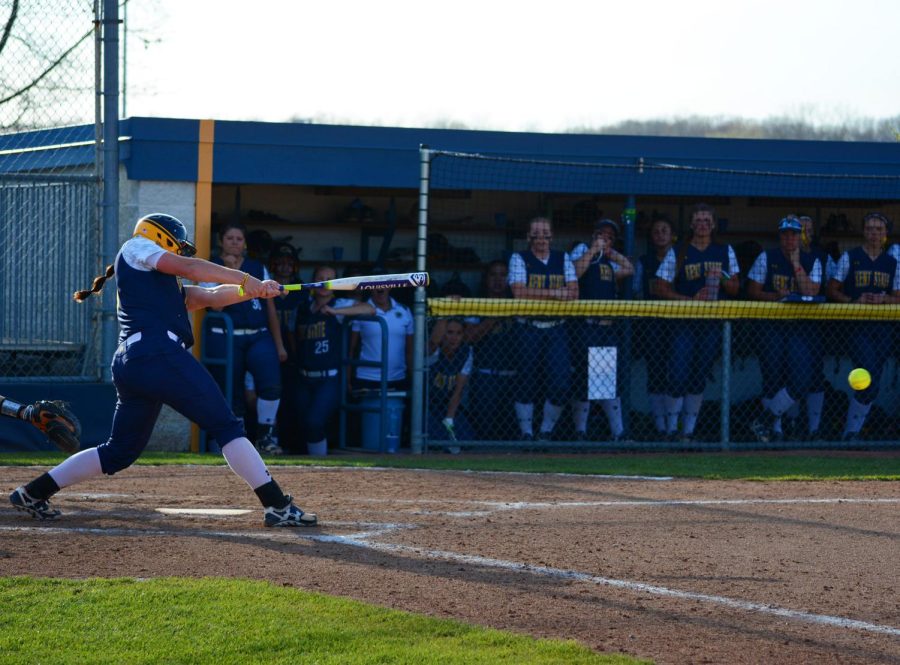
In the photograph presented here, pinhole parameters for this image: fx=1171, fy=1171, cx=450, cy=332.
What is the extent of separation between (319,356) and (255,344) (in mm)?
619

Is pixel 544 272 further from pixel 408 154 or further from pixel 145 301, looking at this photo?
pixel 145 301

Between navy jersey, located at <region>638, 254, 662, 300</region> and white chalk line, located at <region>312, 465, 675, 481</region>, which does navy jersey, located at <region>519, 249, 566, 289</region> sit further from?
white chalk line, located at <region>312, 465, 675, 481</region>

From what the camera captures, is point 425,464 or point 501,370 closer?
point 425,464

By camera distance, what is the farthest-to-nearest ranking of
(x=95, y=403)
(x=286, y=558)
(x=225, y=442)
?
(x=95, y=403) < (x=225, y=442) < (x=286, y=558)

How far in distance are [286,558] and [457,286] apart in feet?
21.4

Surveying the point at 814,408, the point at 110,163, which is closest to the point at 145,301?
the point at 110,163

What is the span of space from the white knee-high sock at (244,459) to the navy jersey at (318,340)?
4.74 meters

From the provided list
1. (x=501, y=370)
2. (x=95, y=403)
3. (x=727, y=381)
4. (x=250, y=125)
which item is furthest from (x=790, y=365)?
(x=95, y=403)

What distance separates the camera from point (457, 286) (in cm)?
1172

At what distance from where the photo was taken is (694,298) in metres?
11.2

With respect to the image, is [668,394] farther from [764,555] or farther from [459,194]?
[764,555]

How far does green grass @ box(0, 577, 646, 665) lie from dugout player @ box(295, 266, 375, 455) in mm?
5873

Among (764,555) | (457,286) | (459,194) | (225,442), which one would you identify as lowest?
(764,555)

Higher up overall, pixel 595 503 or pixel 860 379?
pixel 860 379
